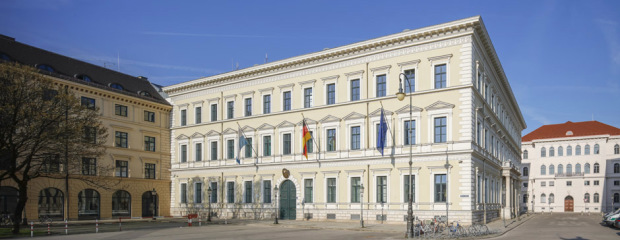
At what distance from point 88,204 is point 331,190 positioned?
23765mm

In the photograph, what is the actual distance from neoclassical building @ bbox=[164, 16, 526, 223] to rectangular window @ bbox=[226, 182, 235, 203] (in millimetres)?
103

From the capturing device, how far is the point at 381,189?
41938mm

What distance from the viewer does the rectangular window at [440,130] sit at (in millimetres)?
39250

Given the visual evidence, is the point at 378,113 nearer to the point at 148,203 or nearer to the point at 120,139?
the point at 120,139

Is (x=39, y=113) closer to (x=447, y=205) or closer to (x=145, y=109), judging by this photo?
(x=145, y=109)

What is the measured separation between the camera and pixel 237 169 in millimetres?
51562

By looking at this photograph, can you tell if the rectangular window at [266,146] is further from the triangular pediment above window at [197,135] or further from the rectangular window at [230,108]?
the triangular pediment above window at [197,135]

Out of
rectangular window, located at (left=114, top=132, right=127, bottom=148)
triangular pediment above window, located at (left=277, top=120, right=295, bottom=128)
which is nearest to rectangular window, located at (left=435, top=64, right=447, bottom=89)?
triangular pediment above window, located at (left=277, top=120, right=295, bottom=128)

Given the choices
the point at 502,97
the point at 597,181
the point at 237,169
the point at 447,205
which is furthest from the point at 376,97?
the point at 597,181

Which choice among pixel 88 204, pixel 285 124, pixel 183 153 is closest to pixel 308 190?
pixel 285 124

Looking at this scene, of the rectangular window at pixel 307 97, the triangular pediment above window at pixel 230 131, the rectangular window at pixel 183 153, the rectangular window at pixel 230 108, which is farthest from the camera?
the rectangular window at pixel 183 153

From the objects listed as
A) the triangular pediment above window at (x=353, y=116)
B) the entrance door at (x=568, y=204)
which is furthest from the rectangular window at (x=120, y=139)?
the entrance door at (x=568, y=204)

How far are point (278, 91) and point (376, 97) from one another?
432 inches

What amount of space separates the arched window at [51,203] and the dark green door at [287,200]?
66.1ft
